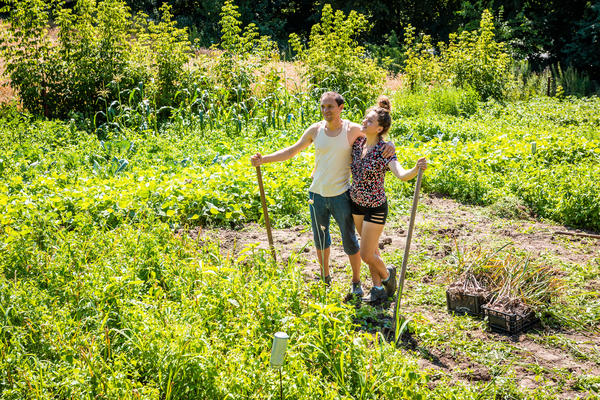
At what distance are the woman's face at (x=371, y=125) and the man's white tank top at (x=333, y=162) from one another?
0.21 m

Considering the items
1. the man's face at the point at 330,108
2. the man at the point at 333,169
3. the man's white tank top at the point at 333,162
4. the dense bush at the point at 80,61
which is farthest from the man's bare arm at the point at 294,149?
the dense bush at the point at 80,61

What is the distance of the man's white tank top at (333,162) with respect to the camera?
4.65 metres

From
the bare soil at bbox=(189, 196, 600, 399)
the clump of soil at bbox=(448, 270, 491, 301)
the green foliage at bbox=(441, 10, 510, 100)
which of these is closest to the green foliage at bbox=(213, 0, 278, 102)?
the green foliage at bbox=(441, 10, 510, 100)

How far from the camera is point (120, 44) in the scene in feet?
36.4


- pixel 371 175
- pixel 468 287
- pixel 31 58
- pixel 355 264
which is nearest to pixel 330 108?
pixel 371 175

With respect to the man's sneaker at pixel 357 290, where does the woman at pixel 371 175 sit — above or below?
above

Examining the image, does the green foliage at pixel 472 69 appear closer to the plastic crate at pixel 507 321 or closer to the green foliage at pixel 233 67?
the green foliage at pixel 233 67

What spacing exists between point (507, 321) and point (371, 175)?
1538 millimetres

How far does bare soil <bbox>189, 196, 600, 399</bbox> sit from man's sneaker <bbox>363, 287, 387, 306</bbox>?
9 centimetres

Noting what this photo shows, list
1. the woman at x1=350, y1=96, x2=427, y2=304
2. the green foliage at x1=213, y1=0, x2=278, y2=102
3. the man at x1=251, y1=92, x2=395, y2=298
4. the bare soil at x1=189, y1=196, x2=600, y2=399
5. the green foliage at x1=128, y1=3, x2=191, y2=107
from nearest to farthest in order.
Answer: the bare soil at x1=189, y1=196, x2=600, y2=399 → the woman at x1=350, y1=96, x2=427, y2=304 → the man at x1=251, y1=92, x2=395, y2=298 → the green foliage at x1=128, y1=3, x2=191, y2=107 → the green foliage at x1=213, y1=0, x2=278, y2=102

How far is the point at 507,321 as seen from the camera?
14.4 feet

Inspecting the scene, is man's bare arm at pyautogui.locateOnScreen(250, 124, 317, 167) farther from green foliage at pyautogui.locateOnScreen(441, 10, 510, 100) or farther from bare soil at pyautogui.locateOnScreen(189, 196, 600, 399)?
green foliage at pyautogui.locateOnScreen(441, 10, 510, 100)

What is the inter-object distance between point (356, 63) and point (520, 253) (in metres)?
7.87

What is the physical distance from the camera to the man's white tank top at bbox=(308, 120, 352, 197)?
15.3 ft
